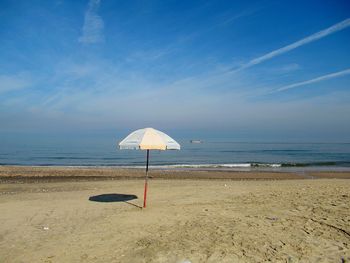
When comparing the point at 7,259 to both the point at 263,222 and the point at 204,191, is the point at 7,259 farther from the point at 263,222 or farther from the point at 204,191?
the point at 204,191

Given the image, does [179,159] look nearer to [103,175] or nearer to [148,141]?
[103,175]

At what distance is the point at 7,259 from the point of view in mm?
→ 5727

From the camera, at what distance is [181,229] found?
729cm

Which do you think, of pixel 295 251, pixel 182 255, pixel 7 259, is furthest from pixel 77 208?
pixel 295 251

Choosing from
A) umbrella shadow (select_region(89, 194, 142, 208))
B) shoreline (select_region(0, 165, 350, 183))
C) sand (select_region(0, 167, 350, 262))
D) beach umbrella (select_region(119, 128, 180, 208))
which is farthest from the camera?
shoreline (select_region(0, 165, 350, 183))

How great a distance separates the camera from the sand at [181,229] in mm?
5848

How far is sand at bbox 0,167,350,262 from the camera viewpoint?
19.2 ft

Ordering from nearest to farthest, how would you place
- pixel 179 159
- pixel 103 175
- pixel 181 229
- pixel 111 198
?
pixel 181 229 → pixel 111 198 → pixel 103 175 → pixel 179 159

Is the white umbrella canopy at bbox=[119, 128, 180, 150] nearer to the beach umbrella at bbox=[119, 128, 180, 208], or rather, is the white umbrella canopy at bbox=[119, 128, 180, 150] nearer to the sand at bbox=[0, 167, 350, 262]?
the beach umbrella at bbox=[119, 128, 180, 208]

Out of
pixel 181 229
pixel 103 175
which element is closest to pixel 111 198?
pixel 181 229

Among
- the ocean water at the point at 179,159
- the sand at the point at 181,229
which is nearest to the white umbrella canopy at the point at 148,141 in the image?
the sand at the point at 181,229

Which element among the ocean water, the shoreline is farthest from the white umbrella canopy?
the ocean water

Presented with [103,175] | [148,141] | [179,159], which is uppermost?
[148,141]

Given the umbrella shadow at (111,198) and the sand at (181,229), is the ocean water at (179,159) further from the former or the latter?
the sand at (181,229)
